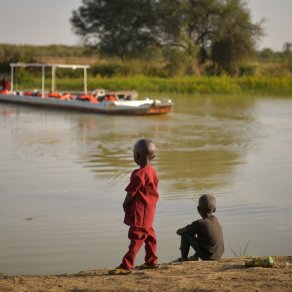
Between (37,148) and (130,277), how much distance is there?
28.8ft

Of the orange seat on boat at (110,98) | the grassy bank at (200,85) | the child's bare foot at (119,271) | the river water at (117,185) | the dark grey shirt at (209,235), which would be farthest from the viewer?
the grassy bank at (200,85)

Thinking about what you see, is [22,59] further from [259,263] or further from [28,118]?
[259,263]

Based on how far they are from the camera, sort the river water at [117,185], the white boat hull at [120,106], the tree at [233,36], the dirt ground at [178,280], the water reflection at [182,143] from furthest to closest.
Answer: the tree at [233,36]
the white boat hull at [120,106]
the water reflection at [182,143]
the river water at [117,185]
the dirt ground at [178,280]

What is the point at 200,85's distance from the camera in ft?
102

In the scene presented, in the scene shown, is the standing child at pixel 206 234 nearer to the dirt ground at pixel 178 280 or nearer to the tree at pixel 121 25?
the dirt ground at pixel 178 280

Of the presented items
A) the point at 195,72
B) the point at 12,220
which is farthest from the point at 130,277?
the point at 195,72

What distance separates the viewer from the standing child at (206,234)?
17.4ft

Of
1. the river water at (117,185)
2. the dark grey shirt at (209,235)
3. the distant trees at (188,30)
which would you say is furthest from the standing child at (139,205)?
the distant trees at (188,30)

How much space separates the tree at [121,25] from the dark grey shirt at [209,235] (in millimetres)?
37271

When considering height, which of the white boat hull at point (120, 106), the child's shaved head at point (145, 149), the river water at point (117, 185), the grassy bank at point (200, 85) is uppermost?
the grassy bank at point (200, 85)

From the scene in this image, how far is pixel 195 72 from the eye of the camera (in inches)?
1586

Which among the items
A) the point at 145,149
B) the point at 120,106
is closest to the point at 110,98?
the point at 120,106

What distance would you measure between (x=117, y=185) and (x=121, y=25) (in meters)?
34.7

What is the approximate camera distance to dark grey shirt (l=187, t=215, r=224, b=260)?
17.4 ft
